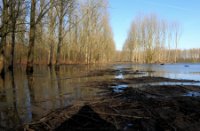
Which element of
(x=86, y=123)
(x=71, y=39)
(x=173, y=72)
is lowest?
(x=173, y=72)

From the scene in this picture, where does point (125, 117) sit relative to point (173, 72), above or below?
above

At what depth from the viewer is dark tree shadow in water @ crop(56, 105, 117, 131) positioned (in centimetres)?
576

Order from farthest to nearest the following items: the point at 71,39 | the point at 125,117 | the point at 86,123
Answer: the point at 71,39
the point at 125,117
the point at 86,123

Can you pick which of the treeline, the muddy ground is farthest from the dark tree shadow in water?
the treeline

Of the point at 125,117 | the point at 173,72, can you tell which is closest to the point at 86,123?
the point at 125,117

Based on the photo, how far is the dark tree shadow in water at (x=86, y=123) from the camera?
18.9 ft

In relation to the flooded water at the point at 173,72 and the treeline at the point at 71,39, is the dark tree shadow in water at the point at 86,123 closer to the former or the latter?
the flooded water at the point at 173,72

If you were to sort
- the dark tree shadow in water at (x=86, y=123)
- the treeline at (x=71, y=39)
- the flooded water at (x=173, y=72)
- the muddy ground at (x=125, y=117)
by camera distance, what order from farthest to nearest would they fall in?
the treeline at (x=71, y=39) → the flooded water at (x=173, y=72) → the muddy ground at (x=125, y=117) → the dark tree shadow in water at (x=86, y=123)

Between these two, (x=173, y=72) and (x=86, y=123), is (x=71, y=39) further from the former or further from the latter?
(x=86, y=123)

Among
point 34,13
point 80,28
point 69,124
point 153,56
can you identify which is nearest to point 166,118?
point 69,124

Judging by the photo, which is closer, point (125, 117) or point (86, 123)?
point (86, 123)

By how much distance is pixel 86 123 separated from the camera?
6043 mm

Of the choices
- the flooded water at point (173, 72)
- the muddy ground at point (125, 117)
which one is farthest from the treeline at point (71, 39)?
the muddy ground at point (125, 117)

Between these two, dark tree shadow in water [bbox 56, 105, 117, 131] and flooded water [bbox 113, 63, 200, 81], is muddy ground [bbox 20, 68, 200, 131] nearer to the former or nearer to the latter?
dark tree shadow in water [bbox 56, 105, 117, 131]
